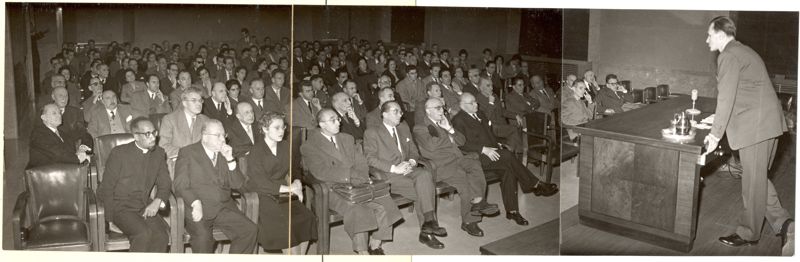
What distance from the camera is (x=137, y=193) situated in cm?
457

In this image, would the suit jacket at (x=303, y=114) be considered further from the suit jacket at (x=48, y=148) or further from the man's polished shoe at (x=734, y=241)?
the man's polished shoe at (x=734, y=241)

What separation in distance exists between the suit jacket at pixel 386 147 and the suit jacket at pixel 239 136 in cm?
65

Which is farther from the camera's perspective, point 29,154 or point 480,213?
point 480,213

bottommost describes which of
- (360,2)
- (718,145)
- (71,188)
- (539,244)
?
(539,244)

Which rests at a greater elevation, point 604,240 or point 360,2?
point 360,2

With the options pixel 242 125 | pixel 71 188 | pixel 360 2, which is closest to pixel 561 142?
pixel 360 2

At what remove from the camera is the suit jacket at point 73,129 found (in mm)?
4715

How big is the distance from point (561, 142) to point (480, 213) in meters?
0.65

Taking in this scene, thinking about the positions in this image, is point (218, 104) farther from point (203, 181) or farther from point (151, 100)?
point (203, 181)

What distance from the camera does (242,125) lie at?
4.85 meters

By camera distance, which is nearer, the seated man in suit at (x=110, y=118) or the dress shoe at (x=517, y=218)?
the seated man in suit at (x=110, y=118)

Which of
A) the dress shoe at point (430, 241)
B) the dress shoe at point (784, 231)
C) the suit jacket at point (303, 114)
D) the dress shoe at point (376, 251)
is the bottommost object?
the dress shoe at point (376, 251)

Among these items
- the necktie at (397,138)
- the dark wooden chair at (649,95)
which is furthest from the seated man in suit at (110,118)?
the dark wooden chair at (649,95)

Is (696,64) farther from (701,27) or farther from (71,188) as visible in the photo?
(71,188)
